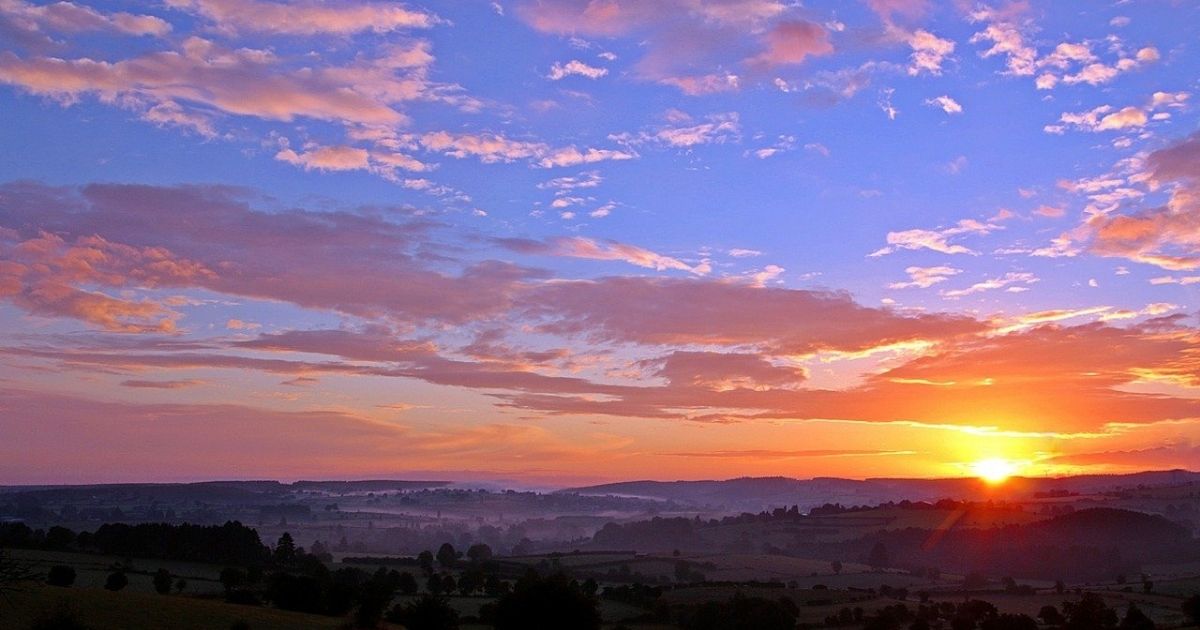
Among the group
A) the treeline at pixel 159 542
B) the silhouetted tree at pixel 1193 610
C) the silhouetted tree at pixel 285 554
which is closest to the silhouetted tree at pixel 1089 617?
the silhouetted tree at pixel 1193 610

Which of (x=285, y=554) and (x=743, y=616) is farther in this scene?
(x=285, y=554)

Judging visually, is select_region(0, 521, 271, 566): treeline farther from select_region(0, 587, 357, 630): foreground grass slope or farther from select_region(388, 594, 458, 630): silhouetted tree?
select_region(388, 594, 458, 630): silhouetted tree

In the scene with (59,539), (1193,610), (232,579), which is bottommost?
(1193,610)

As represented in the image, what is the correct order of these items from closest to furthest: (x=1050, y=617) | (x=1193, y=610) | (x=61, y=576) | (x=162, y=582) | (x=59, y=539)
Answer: (x=1193, y=610) → (x=61, y=576) → (x=1050, y=617) → (x=162, y=582) → (x=59, y=539)

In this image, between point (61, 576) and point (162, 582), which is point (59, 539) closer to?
point (162, 582)

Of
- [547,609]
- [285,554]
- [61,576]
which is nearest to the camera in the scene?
[547,609]

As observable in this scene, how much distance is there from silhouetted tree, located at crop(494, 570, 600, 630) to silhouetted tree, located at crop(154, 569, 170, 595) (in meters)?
46.9

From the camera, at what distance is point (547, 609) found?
257 feet

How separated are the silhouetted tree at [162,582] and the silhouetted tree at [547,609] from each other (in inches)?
1848

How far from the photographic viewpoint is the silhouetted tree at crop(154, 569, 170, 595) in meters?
108

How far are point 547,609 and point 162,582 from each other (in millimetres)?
54510

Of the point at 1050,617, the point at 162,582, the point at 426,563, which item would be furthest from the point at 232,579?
the point at 1050,617

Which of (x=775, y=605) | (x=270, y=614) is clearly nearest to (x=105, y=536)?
(x=270, y=614)

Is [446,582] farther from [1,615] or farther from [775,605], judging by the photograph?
[1,615]
